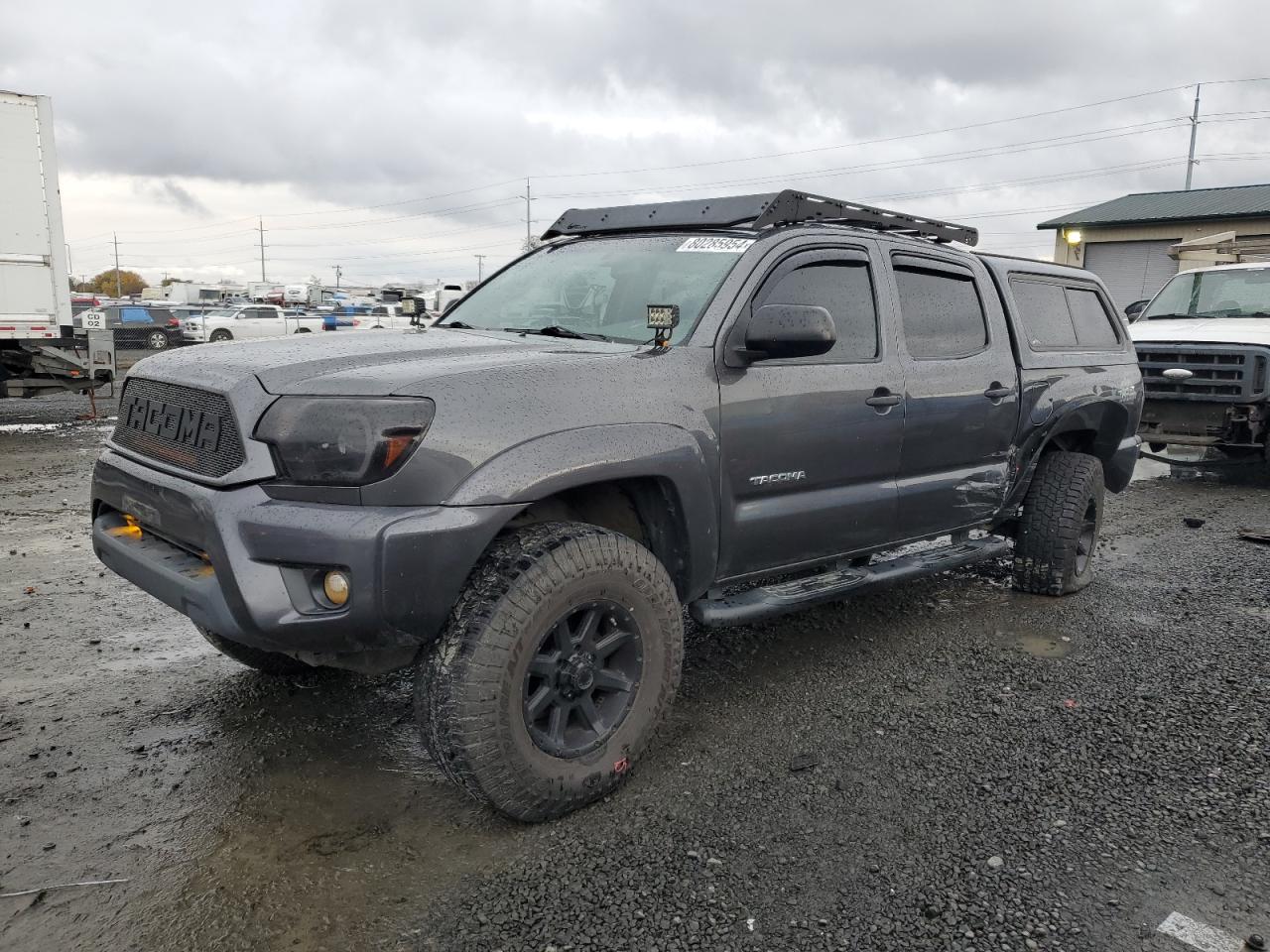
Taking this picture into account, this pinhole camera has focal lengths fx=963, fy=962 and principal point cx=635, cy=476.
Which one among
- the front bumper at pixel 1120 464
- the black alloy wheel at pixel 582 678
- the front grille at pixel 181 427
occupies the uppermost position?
the front grille at pixel 181 427

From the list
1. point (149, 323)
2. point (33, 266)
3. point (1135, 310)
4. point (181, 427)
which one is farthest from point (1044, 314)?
point (149, 323)

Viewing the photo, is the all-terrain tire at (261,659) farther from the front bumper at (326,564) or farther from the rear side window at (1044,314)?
the rear side window at (1044,314)

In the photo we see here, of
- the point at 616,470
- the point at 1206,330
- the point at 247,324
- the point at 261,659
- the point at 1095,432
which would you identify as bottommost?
the point at 261,659

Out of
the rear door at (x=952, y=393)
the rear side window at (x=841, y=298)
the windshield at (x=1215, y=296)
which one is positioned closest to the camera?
the rear side window at (x=841, y=298)

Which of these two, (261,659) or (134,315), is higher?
(134,315)

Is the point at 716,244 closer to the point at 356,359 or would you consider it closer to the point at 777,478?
the point at 777,478

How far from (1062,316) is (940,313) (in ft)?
4.41

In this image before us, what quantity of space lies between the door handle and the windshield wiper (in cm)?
110

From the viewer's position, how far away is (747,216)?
376 centimetres

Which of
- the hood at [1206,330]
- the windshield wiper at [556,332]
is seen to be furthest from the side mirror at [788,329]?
the hood at [1206,330]

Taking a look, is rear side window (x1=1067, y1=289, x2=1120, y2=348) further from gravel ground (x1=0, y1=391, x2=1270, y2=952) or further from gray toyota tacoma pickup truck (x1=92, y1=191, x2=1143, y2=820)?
gravel ground (x1=0, y1=391, x2=1270, y2=952)

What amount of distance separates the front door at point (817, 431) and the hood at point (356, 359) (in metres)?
0.56

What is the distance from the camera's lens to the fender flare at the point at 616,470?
2.72 metres

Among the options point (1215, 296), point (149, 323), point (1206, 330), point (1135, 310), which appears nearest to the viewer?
point (1206, 330)
